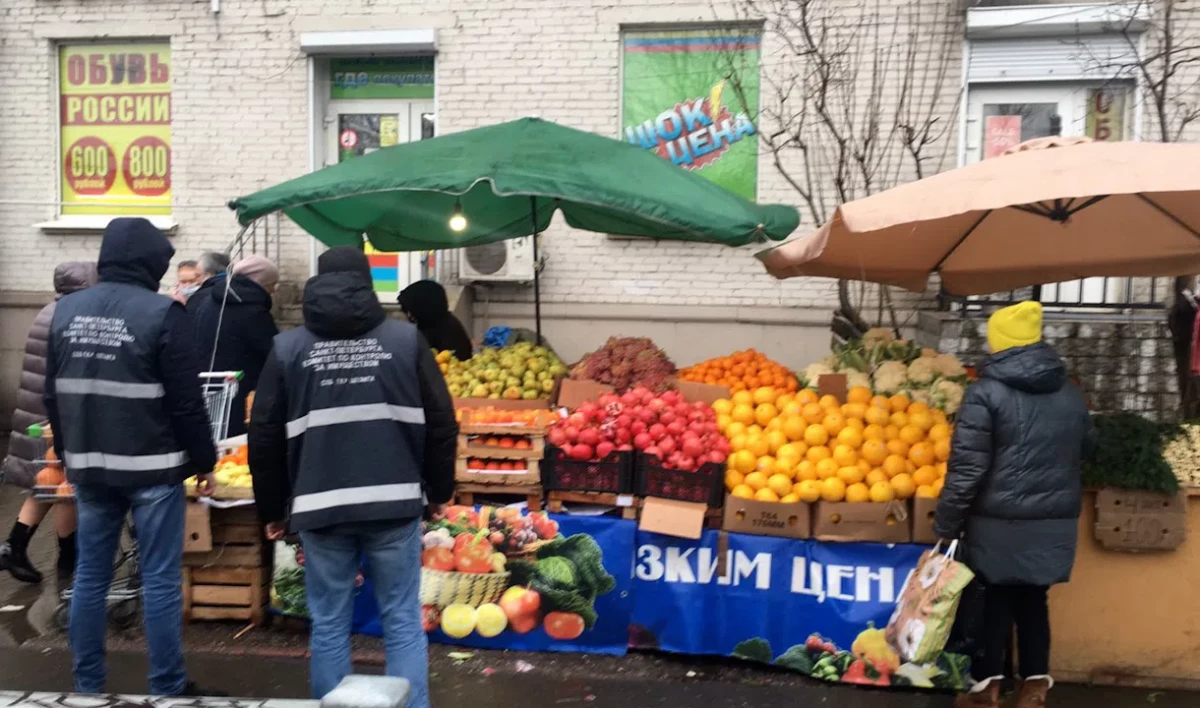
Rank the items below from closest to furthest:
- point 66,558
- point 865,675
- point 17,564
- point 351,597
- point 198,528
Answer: point 351,597, point 865,675, point 198,528, point 17,564, point 66,558

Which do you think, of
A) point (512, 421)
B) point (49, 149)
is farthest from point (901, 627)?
point (49, 149)

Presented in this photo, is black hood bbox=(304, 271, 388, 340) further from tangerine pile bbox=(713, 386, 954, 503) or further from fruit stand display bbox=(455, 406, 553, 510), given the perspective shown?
tangerine pile bbox=(713, 386, 954, 503)

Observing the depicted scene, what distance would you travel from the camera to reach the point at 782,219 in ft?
17.2

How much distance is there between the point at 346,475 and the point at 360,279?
700mm

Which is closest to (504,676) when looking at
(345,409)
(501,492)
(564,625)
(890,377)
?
(564,625)

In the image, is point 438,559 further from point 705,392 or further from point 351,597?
point 705,392

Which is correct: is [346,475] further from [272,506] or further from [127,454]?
[127,454]

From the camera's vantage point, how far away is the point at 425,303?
6.47m

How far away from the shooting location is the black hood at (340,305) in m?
3.19

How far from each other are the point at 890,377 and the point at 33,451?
16.2 feet

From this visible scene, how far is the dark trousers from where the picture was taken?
3.89 meters

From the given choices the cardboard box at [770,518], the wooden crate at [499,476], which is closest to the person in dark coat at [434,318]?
the wooden crate at [499,476]

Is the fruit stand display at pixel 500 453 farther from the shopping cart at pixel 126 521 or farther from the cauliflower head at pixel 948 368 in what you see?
the cauliflower head at pixel 948 368

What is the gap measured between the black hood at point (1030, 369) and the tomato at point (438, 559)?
275 cm
